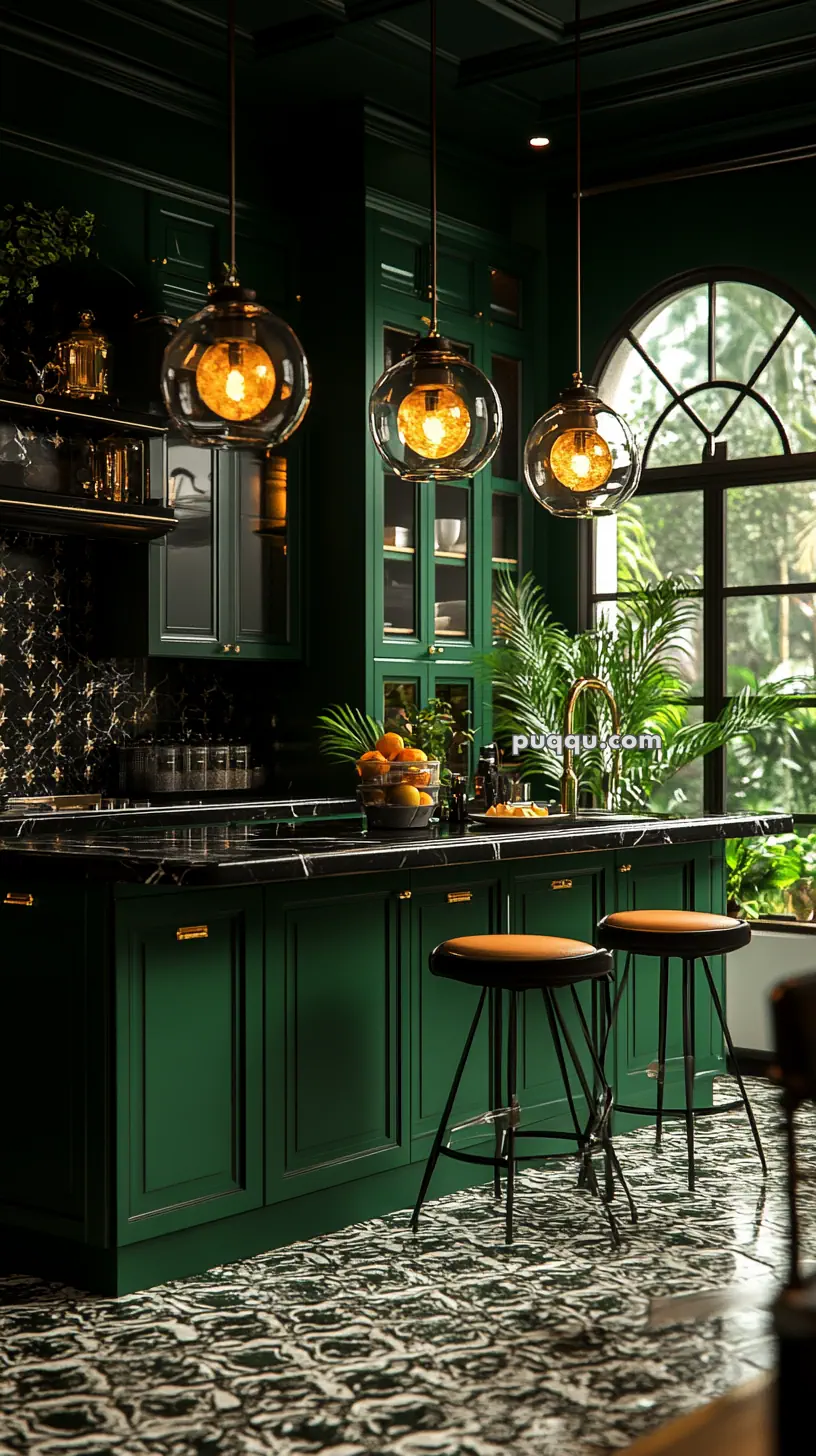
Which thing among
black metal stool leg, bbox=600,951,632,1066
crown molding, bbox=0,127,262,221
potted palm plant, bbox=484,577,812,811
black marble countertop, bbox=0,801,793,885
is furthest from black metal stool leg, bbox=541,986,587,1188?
crown molding, bbox=0,127,262,221

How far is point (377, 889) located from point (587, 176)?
13.8 ft

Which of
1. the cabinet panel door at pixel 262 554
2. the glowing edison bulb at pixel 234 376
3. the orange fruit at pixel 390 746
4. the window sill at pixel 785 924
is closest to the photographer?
the glowing edison bulb at pixel 234 376

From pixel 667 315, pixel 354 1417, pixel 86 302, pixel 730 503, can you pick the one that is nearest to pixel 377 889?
pixel 354 1417

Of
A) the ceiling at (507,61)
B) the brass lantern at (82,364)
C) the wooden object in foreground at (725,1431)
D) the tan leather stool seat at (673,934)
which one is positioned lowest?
the tan leather stool seat at (673,934)

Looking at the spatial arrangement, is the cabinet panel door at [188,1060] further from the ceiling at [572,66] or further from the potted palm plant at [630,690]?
the ceiling at [572,66]

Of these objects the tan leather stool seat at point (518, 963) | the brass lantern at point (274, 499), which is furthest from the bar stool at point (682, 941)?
the brass lantern at point (274, 499)

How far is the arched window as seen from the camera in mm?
6453

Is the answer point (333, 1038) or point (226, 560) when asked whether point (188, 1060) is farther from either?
point (226, 560)

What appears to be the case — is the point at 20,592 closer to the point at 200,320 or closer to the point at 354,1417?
the point at 200,320

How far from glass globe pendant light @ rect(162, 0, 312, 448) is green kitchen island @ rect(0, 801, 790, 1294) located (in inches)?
35.6

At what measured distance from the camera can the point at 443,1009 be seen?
425cm

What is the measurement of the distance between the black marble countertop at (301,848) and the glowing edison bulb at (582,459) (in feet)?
3.02

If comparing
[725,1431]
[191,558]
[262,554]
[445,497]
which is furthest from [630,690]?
[725,1431]

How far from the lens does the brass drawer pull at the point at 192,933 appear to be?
3539 millimetres
